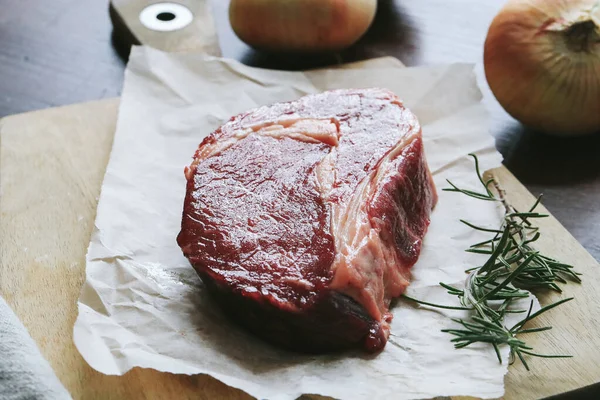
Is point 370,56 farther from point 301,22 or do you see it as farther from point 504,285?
point 504,285

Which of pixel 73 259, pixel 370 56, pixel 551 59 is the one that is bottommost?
pixel 73 259

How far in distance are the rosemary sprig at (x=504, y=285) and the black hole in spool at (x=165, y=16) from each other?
1634 millimetres

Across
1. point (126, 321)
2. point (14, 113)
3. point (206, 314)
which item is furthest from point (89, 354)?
point (14, 113)

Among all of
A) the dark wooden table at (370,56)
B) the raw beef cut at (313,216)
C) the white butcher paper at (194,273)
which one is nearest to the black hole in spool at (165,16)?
the dark wooden table at (370,56)

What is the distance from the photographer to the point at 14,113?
2.91 m

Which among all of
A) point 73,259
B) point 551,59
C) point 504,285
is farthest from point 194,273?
point 551,59

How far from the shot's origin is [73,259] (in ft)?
7.03

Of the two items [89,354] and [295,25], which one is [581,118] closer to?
[295,25]

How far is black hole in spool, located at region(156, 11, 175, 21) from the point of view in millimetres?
3127

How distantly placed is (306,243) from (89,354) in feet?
2.03

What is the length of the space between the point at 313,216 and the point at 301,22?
121 centimetres

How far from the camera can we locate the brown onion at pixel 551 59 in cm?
242

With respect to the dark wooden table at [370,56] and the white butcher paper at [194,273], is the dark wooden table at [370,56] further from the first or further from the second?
the white butcher paper at [194,273]

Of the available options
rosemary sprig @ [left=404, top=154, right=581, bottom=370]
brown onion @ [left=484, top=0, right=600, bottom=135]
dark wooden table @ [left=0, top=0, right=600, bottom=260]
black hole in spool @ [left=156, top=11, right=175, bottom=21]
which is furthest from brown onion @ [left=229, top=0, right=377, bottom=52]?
rosemary sprig @ [left=404, top=154, right=581, bottom=370]
